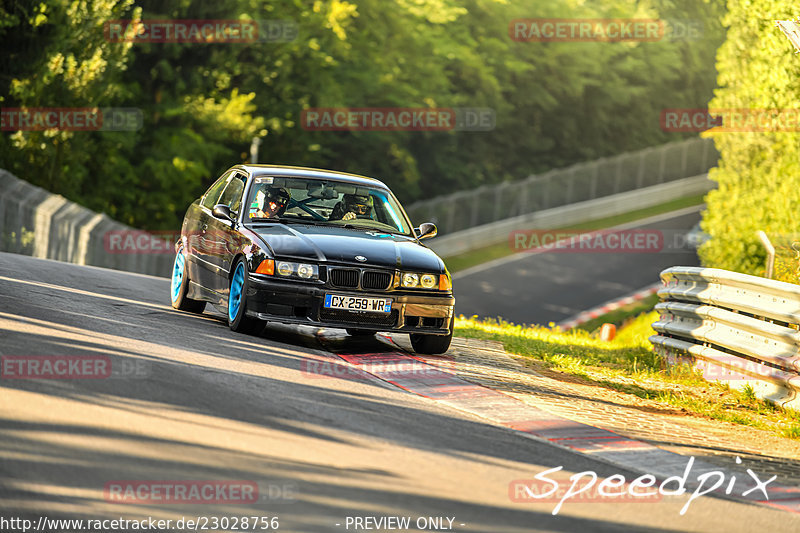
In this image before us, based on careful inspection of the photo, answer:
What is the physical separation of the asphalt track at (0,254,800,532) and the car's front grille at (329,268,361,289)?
109 cm

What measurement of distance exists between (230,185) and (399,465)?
→ 6749 mm

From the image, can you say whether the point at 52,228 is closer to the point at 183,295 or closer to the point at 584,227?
the point at 183,295

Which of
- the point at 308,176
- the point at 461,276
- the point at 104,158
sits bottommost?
the point at 461,276

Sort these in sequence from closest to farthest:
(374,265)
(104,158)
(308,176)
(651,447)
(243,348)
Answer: (651,447), (243,348), (374,265), (308,176), (104,158)

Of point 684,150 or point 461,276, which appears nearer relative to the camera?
point 461,276

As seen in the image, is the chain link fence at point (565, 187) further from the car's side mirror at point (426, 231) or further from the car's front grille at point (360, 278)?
the car's front grille at point (360, 278)

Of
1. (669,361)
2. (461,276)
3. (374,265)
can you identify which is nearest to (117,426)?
(374,265)

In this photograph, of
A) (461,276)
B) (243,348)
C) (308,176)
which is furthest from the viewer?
(461,276)

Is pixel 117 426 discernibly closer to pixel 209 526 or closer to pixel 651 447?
pixel 209 526

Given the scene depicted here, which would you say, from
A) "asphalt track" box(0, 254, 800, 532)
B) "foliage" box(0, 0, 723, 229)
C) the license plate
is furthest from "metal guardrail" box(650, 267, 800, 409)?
"foliage" box(0, 0, 723, 229)

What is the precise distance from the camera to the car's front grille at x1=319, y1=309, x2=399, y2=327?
1032cm

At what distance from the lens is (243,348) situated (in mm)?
9844

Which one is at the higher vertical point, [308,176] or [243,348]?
[308,176]

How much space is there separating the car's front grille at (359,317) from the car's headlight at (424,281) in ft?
1.01
